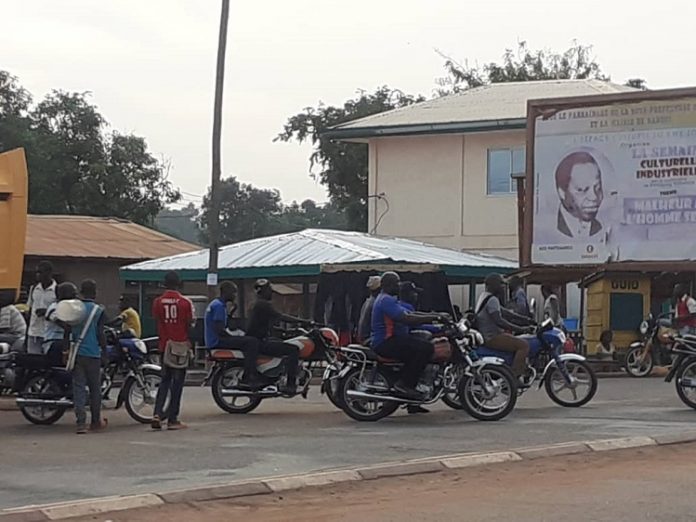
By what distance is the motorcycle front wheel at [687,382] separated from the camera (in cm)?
1634

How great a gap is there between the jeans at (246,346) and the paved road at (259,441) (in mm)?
595

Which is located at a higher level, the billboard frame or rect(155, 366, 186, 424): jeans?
the billboard frame

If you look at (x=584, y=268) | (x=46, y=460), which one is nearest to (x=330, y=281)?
(x=584, y=268)

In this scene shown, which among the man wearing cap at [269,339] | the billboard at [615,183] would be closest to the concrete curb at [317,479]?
the man wearing cap at [269,339]

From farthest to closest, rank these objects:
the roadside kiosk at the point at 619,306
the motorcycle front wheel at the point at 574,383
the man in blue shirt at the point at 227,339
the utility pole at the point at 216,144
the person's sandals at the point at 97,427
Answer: the roadside kiosk at the point at 619,306 < the utility pole at the point at 216,144 < the motorcycle front wheel at the point at 574,383 < the man in blue shirt at the point at 227,339 < the person's sandals at the point at 97,427

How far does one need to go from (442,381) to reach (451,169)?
21.5 metres

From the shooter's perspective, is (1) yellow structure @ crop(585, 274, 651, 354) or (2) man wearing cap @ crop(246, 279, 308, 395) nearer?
(2) man wearing cap @ crop(246, 279, 308, 395)

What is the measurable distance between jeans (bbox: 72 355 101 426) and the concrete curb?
4.46 m

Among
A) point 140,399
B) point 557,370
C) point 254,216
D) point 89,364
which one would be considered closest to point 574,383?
point 557,370

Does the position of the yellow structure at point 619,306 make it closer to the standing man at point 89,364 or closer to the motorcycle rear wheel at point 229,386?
the motorcycle rear wheel at point 229,386

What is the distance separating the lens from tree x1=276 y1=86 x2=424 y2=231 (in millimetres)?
50562

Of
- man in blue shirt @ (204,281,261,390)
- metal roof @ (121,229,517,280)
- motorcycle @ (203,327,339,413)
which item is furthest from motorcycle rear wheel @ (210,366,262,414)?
metal roof @ (121,229,517,280)

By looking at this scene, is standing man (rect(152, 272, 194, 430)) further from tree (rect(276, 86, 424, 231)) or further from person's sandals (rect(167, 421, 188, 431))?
tree (rect(276, 86, 424, 231))

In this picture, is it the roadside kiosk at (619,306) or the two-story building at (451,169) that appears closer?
the roadside kiosk at (619,306)
